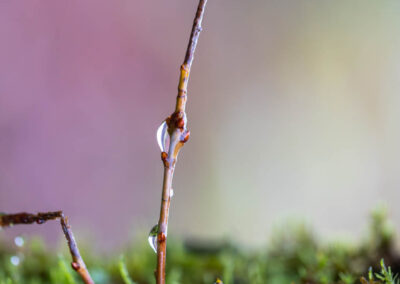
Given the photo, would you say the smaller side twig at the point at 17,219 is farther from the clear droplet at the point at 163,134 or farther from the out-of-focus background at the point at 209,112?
the out-of-focus background at the point at 209,112

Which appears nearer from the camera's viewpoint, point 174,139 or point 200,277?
point 174,139

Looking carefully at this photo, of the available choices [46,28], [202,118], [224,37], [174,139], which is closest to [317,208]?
[202,118]

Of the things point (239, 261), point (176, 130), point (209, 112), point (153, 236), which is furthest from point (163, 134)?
point (209, 112)

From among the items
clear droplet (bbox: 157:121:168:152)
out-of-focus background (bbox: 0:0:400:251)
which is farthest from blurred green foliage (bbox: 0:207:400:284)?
out-of-focus background (bbox: 0:0:400:251)

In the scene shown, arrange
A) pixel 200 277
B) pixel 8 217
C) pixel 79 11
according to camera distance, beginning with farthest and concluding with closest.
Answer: pixel 79 11, pixel 200 277, pixel 8 217

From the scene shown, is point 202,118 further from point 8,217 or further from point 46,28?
point 8,217

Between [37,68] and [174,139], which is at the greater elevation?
[37,68]

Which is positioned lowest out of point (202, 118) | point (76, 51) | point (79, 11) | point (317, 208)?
point (317, 208)
